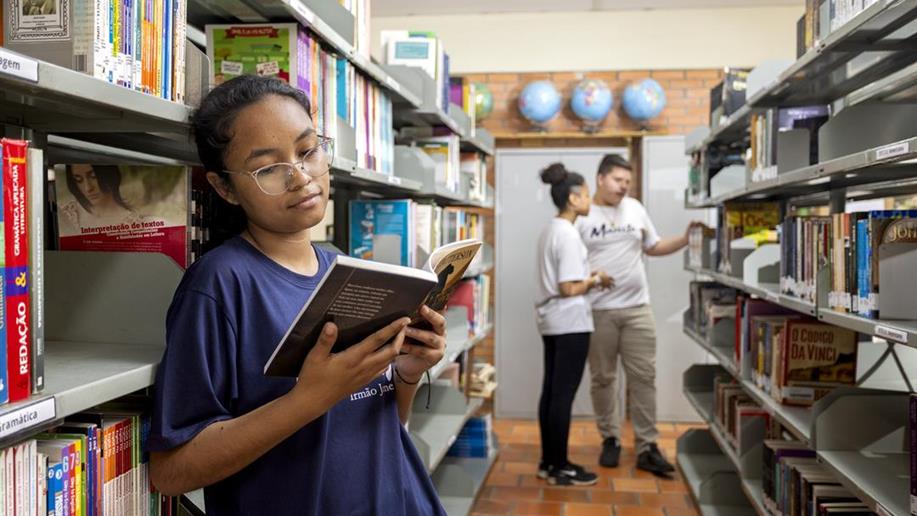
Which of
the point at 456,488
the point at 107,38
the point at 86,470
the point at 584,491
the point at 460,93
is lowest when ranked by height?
the point at 584,491

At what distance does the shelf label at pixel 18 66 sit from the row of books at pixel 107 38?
0.73 feet

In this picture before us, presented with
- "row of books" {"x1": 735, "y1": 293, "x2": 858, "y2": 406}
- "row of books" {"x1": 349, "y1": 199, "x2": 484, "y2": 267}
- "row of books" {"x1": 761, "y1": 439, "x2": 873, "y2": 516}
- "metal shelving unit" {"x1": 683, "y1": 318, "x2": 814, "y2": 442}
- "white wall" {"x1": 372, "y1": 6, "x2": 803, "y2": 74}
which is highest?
"white wall" {"x1": 372, "y1": 6, "x2": 803, "y2": 74}

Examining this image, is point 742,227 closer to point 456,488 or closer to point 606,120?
point 456,488

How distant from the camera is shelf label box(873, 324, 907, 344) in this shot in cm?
172

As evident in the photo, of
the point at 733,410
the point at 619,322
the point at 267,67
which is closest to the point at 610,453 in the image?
the point at 619,322

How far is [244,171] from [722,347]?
3.31 meters

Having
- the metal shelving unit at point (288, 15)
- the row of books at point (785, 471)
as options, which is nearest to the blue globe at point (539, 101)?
the row of books at point (785, 471)

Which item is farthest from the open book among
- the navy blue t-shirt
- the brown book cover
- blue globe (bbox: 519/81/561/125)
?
blue globe (bbox: 519/81/561/125)

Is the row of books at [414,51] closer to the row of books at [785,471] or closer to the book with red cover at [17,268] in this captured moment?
the row of books at [785,471]

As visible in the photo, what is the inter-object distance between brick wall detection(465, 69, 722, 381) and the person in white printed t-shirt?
1.38 m

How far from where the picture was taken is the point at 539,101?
19.8ft

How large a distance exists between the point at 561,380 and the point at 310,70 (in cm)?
271

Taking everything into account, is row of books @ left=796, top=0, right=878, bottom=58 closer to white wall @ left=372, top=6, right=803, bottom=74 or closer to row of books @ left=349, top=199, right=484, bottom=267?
row of books @ left=349, top=199, right=484, bottom=267

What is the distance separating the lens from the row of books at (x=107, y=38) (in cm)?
111
